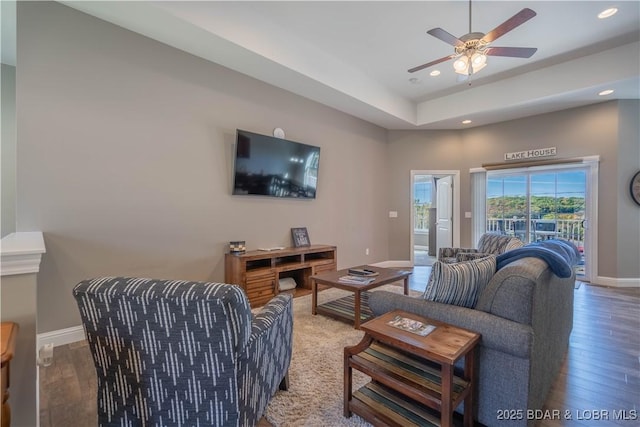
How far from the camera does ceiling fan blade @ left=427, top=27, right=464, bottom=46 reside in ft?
8.13

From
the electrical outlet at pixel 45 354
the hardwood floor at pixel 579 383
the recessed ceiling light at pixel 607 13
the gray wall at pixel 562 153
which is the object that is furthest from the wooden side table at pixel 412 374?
the gray wall at pixel 562 153

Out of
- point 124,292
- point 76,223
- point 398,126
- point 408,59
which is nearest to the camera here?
point 124,292

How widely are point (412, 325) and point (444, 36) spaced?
250cm

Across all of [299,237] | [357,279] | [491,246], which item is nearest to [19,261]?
[357,279]

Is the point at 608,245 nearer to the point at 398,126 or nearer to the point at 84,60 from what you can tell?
the point at 398,126

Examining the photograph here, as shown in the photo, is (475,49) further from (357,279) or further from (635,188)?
(635,188)

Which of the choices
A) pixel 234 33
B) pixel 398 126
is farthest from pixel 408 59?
pixel 234 33

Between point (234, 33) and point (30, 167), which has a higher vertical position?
point (234, 33)

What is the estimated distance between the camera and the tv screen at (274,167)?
3.70 metres

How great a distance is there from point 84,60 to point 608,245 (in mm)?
7379

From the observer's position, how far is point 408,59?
13.4 ft

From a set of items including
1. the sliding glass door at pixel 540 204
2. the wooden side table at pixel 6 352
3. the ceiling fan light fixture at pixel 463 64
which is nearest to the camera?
the wooden side table at pixel 6 352

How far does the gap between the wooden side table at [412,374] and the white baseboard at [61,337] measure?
8.38ft

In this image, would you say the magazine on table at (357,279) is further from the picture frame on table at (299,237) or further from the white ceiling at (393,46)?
the white ceiling at (393,46)
